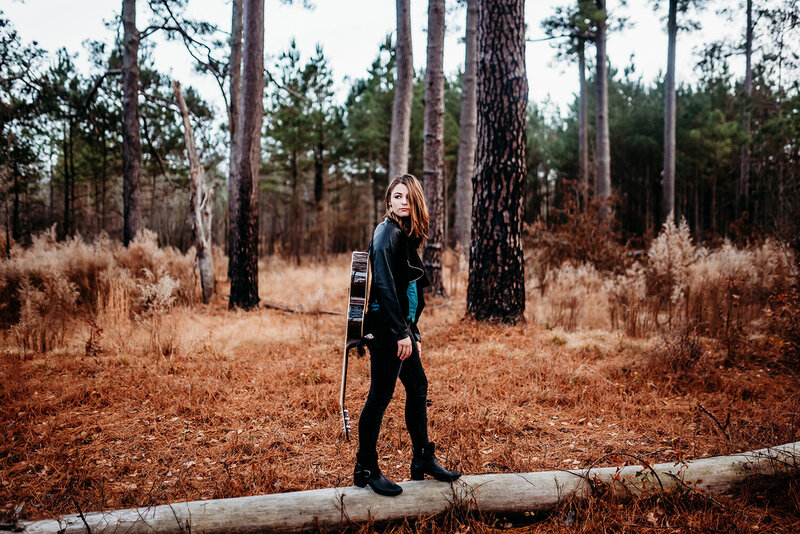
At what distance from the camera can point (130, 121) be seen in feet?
37.2

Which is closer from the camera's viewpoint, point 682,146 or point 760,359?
point 760,359

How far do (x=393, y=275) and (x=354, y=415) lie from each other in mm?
2080

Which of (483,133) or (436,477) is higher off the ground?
(483,133)

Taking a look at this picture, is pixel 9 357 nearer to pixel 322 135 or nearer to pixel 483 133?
pixel 483 133

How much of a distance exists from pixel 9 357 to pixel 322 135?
57.9ft

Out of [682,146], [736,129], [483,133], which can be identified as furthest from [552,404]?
[682,146]

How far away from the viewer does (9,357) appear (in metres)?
5.43

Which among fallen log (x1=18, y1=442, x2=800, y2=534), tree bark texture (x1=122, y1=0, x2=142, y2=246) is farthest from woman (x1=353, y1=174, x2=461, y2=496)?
tree bark texture (x1=122, y1=0, x2=142, y2=246)

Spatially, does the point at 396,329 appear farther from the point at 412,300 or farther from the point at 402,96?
the point at 402,96

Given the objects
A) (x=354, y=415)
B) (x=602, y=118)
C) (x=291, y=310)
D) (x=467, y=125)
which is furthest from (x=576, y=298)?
(x=602, y=118)

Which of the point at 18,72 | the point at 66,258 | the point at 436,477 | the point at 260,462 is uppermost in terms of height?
the point at 18,72

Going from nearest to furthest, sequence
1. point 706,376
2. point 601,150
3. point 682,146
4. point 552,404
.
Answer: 1. point 552,404
2. point 706,376
3. point 601,150
4. point 682,146

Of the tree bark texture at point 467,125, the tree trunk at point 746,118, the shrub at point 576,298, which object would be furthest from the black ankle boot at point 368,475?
the tree trunk at point 746,118

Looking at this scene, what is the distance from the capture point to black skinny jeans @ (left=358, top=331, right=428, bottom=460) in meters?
2.62
